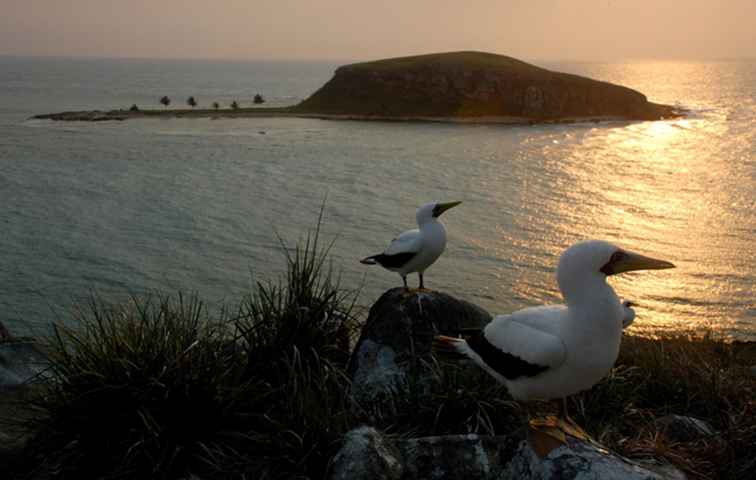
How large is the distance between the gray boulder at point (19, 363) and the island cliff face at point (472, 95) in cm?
10857

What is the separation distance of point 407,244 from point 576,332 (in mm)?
5479

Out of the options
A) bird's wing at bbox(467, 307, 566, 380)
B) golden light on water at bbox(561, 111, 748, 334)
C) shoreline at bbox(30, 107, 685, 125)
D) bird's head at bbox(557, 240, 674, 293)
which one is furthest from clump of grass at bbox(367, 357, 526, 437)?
shoreline at bbox(30, 107, 685, 125)

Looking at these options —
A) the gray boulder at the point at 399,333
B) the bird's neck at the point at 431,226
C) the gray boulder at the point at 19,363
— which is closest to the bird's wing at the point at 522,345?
the gray boulder at the point at 399,333

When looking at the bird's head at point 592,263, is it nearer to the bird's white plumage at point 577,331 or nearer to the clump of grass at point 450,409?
the bird's white plumage at point 577,331

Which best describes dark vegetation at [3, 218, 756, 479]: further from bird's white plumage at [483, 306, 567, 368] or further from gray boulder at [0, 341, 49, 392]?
gray boulder at [0, 341, 49, 392]

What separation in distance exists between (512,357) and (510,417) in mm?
1543

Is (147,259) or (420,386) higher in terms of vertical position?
(420,386)

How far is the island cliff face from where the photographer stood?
397ft

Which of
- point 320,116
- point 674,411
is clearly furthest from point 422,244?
point 320,116

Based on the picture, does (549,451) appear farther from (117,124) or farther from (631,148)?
(117,124)

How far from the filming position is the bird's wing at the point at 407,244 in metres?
10.9

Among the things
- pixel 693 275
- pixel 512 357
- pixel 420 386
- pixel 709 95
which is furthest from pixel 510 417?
pixel 709 95

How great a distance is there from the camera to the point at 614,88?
12494 centimetres

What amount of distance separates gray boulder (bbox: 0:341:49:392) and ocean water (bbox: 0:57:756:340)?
5912mm
